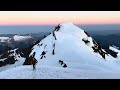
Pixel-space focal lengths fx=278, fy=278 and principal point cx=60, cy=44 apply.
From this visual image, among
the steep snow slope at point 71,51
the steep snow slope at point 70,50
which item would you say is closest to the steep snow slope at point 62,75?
the steep snow slope at point 70,50

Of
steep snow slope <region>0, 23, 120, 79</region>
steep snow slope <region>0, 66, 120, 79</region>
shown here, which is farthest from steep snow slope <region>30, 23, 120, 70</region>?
steep snow slope <region>0, 66, 120, 79</region>

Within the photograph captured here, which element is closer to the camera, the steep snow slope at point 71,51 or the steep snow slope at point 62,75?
the steep snow slope at point 62,75

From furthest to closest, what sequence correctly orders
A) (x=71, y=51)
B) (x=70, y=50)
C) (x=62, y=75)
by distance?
(x=70, y=50), (x=71, y=51), (x=62, y=75)

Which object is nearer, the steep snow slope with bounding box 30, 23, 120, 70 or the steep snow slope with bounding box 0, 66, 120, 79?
the steep snow slope with bounding box 0, 66, 120, 79

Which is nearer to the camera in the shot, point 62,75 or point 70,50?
point 62,75

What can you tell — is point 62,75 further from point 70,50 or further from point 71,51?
point 70,50

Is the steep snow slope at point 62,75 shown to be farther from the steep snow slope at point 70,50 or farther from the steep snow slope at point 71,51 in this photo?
the steep snow slope at point 71,51

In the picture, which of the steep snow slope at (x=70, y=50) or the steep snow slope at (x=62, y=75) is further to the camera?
the steep snow slope at (x=70, y=50)

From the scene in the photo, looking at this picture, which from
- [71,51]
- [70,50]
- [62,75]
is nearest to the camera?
[62,75]

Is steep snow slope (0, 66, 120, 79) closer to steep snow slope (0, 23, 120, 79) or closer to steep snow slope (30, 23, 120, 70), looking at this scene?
steep snow slope (30, 23, 120, 70)

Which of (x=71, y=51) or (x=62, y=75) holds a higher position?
(x=62, y=75)

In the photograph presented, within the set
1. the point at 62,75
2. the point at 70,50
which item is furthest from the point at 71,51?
the point at 62,75
